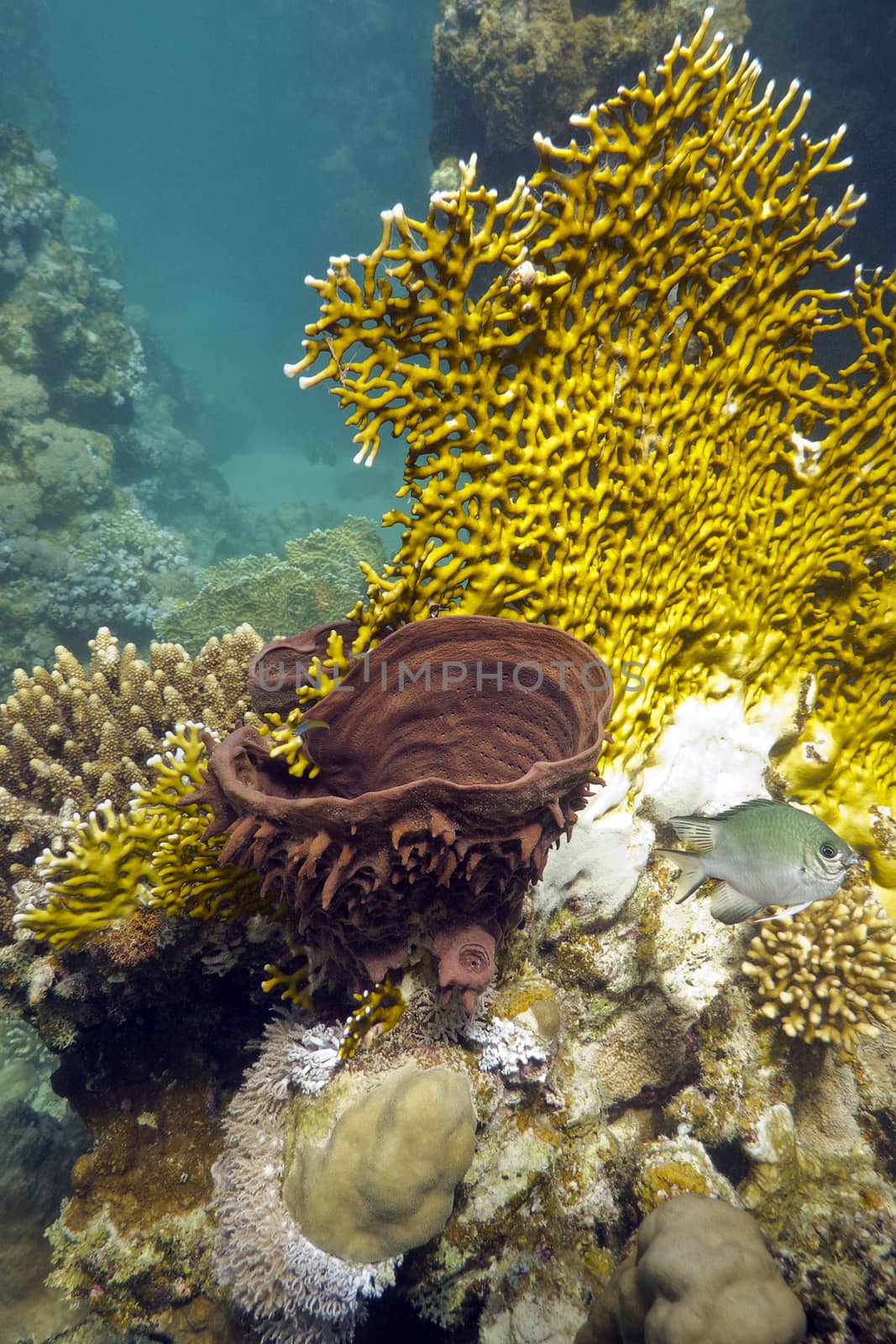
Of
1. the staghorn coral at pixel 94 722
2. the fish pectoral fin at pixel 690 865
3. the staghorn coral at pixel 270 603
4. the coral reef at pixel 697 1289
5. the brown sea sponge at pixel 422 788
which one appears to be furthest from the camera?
the staghorn coral at pixel 270 603

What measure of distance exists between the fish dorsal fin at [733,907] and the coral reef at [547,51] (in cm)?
1138

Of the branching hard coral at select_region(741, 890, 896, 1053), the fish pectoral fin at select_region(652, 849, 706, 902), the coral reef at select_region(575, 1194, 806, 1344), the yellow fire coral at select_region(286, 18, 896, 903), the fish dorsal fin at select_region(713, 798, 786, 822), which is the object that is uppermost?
the yellow fire coral at select_region(286, 18, 896, 903)

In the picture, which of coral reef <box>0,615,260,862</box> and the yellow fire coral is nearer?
the yellow fire coral

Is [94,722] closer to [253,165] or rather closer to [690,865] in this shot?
[690,865]

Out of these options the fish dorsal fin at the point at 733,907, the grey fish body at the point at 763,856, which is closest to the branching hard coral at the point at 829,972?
the fish dorsal fin at the point at 733,907

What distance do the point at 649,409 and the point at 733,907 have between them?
6.47 ft

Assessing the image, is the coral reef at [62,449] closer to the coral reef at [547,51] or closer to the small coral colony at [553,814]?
the small coral colony at [553,814]

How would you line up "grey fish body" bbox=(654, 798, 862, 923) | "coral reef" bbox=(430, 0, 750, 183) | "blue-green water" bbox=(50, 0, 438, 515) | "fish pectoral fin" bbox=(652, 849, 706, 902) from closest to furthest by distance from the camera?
"grey fish body" bbox=(654, 798, 862, 923) < "fish pectoral fin" bbox=(652, 849, 706, 902) < "coral reef" bbox=(430, 0, 750, 183) < "blue-green water" bbox=(50, 0, 438, 515)

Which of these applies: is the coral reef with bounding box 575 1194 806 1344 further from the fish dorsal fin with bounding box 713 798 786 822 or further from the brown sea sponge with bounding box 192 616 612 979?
the fish dorsal fin with bounding box 713 798 786 822

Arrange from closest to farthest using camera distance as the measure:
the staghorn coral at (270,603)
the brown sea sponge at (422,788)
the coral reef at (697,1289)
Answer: the brown sea sponge at (422,788), the coral reef at (697,1289), the staghorn coral at (270,603)

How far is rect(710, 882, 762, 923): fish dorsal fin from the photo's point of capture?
7.72 feet

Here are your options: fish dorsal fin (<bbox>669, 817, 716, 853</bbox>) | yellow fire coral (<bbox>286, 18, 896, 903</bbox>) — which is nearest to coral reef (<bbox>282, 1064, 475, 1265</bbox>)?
fish dorsal fin (<bbox>669, 817, 716, 853</bbox>)

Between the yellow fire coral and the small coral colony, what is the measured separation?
0.7 inches

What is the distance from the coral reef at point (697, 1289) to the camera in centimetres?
199
